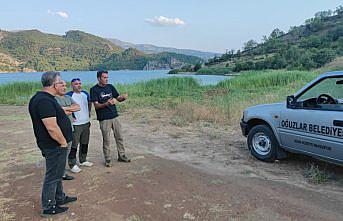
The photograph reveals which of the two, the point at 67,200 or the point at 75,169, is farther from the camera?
the point at 75,169

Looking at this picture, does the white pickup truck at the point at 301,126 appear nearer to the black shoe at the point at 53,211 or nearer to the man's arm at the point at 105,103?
the man's arm at the point at 105,103

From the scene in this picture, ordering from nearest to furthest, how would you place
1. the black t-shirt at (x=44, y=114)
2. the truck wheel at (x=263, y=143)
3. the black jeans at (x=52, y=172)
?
the black t-shirt at (x=44, y=114)
the black jeans at (x=52, y=172)
the truck wheel at (x=263, y=143)

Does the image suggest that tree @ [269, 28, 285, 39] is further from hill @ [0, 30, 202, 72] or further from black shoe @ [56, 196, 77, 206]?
black shoe @ [56, 196, 77, 206]

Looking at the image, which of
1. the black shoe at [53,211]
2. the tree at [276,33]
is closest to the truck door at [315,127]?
the black shoe at [53,211]

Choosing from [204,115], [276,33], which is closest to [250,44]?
[276,33]

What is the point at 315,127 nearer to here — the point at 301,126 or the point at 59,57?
the point at 301,126

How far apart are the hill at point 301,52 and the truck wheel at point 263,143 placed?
153 ft

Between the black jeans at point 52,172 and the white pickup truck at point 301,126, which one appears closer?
the black jeans at point 52,172

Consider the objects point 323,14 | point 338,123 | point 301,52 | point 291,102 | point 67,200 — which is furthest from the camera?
point 323,14

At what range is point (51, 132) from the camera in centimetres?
314

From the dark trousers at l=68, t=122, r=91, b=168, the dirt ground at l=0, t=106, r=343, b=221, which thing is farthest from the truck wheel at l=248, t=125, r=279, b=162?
the dark trousers at l=68, t=122, r=91, b=168

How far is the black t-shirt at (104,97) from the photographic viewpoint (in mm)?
5047

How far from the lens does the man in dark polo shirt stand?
10.3 ft

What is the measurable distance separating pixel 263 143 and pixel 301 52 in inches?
2733
